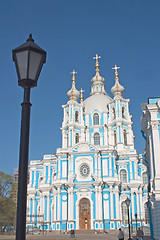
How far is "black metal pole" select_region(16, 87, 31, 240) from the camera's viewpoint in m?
3.68

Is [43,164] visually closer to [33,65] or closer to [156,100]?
[156,100]

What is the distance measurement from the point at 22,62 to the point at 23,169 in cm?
144

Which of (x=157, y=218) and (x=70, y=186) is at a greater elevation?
(x=70, y=186)

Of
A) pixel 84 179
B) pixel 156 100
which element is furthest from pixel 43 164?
pixel 156 100

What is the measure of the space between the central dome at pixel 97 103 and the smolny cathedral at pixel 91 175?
169 mm

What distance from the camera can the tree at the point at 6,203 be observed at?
4102 cm

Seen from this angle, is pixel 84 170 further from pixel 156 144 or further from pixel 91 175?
pixel 156 144

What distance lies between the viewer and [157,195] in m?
19.6

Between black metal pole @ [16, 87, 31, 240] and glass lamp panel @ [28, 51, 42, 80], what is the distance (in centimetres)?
24

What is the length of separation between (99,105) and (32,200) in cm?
1883

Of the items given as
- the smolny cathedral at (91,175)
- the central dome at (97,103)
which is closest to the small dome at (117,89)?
the smolny cathedral at (91,175)

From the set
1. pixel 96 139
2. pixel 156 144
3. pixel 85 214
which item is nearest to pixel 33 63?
pixel 156 144

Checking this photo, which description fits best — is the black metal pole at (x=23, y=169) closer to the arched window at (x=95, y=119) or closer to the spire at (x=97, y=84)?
the arched window at (x=95, y=119)

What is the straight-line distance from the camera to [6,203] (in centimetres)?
4303
